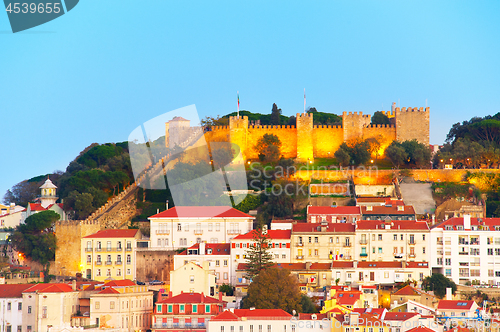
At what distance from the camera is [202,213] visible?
55.6 meters

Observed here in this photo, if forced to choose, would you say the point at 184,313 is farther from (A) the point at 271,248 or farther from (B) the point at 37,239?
(B) the point at 37,239

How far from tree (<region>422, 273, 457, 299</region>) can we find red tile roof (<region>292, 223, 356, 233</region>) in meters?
5.77

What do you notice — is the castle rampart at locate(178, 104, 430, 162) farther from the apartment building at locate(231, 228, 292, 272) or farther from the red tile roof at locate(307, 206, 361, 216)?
the apartment building at locate(231, 228, 292, 272)

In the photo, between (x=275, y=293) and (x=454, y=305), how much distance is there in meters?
9.43

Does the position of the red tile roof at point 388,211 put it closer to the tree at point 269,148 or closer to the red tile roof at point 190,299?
the red tile roof at point 190,299

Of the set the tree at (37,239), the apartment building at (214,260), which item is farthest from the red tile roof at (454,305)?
the tree at (37,239)

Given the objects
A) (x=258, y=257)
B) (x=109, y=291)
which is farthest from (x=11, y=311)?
(x=258, y=257)

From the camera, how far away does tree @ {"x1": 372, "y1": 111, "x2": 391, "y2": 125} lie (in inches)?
3032

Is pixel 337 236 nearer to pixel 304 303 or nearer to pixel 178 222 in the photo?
pixel 304 303

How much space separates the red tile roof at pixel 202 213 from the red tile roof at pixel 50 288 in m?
9.12

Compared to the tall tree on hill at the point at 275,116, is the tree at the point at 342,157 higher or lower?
lower

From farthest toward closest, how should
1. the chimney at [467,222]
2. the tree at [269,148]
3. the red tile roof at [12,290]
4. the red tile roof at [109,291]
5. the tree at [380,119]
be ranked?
the tree at [380,119] < the tree at [269,148] < the chimney at [467,222] < the red tile roof at [12,290] < the red tile roof at [109,291]

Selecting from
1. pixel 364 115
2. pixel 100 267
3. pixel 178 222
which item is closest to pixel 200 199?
pixel 178 222

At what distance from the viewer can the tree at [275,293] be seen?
44.6 meters
